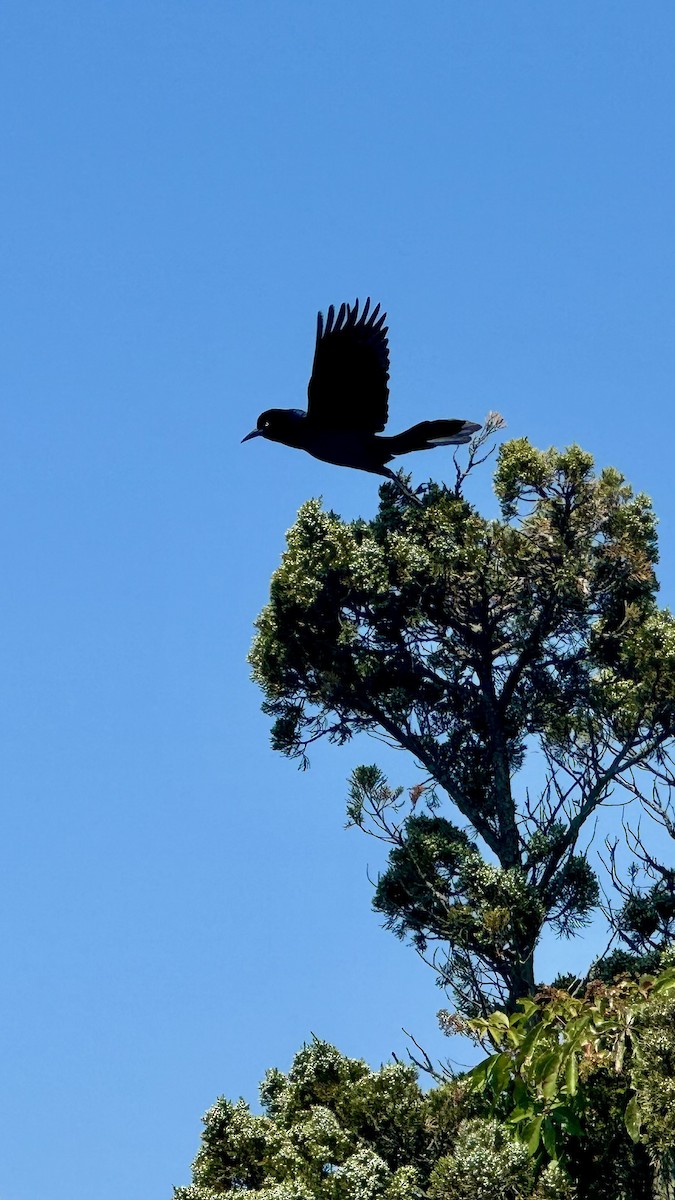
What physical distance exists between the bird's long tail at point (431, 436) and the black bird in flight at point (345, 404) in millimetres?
27

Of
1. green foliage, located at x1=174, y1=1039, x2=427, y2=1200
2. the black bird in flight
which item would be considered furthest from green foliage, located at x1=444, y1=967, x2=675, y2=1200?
the black bird in flight

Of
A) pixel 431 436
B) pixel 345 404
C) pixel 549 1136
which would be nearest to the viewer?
pixel 549 1136

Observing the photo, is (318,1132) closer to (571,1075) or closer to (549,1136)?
(549,1136)

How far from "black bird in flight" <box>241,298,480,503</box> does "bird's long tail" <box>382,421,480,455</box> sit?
27 mm

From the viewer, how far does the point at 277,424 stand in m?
16.5

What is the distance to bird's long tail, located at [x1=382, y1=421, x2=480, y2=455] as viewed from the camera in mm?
17359

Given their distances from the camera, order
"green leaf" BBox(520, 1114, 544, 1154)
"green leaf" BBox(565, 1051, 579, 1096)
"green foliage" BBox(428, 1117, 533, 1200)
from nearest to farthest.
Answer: "green leaf" BBox(565, 1051, 579, 1096) → "green leaf" BBox(520, 1114, 544, 1154) → "green foliage" BBox(428, 1117, 533, 1200)

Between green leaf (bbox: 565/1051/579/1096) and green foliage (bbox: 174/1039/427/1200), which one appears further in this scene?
green foliage (bbox: 174/1039/427/1200)

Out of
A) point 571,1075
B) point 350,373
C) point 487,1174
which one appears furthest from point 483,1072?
point 350,373

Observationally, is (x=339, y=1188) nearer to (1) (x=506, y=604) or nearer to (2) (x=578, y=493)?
(1) (x=506, y=604)

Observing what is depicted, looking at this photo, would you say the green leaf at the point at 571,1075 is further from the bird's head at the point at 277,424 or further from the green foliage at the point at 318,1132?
the bird's head at the point at 277,424

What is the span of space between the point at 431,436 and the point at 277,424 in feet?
7.24

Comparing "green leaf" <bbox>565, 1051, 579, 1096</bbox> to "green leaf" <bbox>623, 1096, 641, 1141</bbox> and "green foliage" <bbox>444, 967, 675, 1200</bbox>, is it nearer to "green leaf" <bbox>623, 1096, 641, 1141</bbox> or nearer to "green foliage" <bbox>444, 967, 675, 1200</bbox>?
"green foliage" <bbox>444, 967, 675, 1200</bbox>

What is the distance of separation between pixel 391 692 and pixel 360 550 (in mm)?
2140
